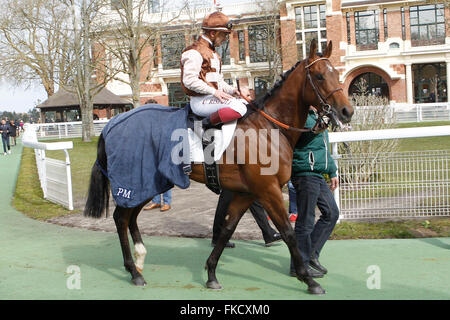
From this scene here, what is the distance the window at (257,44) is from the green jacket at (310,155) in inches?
1257

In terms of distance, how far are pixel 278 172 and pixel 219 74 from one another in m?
1.02

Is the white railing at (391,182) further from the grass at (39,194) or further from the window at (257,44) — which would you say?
the window at (257,44)

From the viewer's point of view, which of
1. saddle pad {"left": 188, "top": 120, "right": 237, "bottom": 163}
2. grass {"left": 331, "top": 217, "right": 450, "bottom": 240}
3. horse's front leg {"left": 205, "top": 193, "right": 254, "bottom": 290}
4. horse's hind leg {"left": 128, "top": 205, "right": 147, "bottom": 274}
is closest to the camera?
saddle pad {"left": 188, "top": 120, "right": 237, "bottom": 163}

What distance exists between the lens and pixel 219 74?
4266mm

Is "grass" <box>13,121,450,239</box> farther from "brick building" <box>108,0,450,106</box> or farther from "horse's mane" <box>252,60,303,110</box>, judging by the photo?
"brick building" <box>108,0,450,106</box>

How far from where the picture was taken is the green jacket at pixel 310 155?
435 centimetres

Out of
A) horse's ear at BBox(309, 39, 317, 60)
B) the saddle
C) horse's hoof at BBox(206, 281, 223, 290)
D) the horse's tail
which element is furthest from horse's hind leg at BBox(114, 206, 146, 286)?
horse's ear at BBox(309, 39, 317, 60)

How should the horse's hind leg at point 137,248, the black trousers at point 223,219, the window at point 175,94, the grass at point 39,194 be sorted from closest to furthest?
the horse's hind leg at point 137,248 → the black trousers at point 223,219 → the grass at point 39,194 → the window at point 175,94

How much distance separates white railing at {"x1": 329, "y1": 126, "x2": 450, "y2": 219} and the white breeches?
199cm

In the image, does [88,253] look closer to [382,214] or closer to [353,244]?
[353,244]

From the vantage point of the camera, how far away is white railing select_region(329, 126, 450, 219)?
5734mm

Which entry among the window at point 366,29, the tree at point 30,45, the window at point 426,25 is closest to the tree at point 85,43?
the tree at point 30,45

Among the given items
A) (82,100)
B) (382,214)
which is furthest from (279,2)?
(382,214)

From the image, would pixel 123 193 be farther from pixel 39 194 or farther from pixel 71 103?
pixel 71 103
